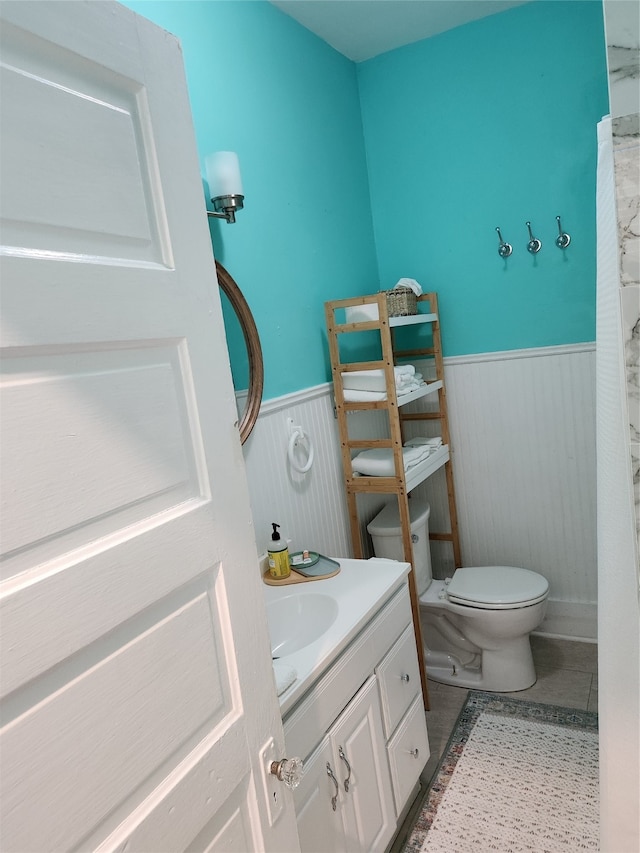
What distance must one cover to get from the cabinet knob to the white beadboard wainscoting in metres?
1.40

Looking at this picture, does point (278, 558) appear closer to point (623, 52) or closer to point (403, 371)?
point (403, 371)

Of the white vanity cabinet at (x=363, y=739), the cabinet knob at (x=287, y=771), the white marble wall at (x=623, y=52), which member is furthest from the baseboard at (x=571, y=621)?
the white marble wall at (x=623, y=52)

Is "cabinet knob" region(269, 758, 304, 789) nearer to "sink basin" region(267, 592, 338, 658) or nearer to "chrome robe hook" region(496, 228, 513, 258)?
"sink basin" region(267, 592, 338, 658)

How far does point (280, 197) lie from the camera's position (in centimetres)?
227

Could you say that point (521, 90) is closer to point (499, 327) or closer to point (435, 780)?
point (499, 327)

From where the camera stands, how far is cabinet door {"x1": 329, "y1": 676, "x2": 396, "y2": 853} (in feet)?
5.03

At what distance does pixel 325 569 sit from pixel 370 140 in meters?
1.99

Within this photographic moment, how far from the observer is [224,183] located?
5.96 feet

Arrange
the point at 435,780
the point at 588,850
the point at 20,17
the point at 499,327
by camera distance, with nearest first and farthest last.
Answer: the point at 20,17 < the point at 588,850 < the point at 435,780 < the point at 499,327

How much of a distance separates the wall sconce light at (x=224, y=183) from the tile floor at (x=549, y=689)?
1946 mm

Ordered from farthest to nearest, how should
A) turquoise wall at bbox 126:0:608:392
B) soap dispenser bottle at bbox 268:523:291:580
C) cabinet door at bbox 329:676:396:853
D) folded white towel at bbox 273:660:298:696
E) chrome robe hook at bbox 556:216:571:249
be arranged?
1. chrome robe hook at bbox 556:216:571:249
2. turquoise wall at bbox 126:0:608:392
3. soap dispenser bottle at bbox 268:523:291:580
4. cabinet door at bbox 329:676:396:853
5. folded white towel at bbox 273:660:298:696

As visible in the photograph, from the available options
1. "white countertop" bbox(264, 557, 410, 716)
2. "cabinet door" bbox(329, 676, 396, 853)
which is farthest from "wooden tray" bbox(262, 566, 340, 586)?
"cabinet door" bbox(329, 676, 396, 853)

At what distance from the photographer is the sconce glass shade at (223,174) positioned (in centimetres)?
180

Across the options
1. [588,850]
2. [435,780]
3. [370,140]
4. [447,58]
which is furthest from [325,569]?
[447,58]
